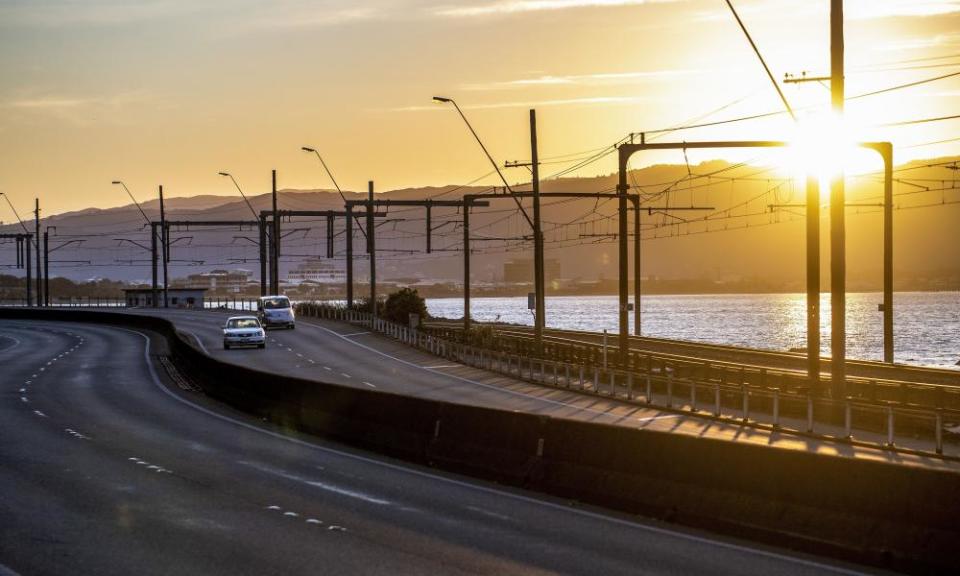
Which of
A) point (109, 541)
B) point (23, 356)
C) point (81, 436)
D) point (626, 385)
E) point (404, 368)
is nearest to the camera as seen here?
point (109, 541)

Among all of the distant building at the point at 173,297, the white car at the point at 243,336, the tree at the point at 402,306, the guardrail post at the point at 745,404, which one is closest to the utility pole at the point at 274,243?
the tree at the point at 402,306

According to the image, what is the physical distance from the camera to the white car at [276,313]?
85.4 metres

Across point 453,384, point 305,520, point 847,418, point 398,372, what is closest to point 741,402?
point 847,418

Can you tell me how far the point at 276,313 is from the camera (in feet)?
281

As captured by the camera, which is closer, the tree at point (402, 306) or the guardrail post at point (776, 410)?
the guardrail post at point (776, 410)

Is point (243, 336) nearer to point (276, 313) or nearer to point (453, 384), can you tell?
point (276, 313)

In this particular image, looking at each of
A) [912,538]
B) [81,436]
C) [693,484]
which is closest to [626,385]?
[81,436]

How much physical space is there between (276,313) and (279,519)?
227 ft

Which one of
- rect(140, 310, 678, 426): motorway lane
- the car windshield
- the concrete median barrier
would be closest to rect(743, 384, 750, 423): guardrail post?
rect(140, 310, 678, 426): motorway lane

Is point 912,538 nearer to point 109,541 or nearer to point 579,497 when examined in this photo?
point 579,497

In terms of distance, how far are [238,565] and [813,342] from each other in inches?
788

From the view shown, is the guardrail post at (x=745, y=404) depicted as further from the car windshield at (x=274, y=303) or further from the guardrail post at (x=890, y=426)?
the car windshield at (x=274, y=303)

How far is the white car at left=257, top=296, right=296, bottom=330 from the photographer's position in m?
85.4

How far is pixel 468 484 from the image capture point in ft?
67.7
